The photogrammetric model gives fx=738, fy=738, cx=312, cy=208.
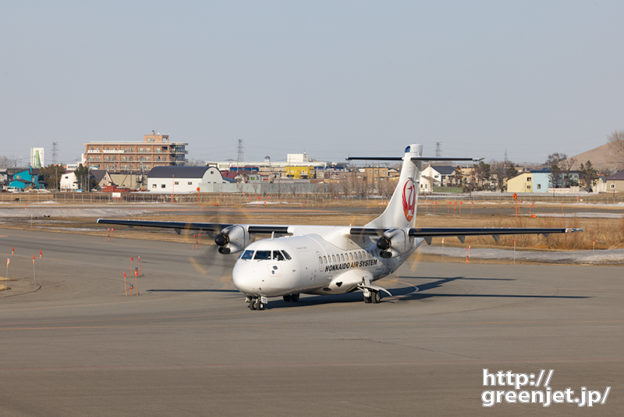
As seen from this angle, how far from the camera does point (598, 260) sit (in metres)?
50.1

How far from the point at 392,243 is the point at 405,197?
559cm

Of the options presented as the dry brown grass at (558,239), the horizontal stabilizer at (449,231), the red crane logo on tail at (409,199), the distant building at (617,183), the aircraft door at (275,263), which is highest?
the distant building at (617,183)

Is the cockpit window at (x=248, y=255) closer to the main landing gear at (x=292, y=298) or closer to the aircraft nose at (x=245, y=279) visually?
the aircraft nose at (x=245, y=279)

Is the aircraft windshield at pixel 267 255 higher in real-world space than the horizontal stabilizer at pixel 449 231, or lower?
lower

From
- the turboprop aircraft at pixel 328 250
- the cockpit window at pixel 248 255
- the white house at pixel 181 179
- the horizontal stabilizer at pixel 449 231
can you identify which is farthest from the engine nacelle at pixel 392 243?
the white house at pixel 181 179

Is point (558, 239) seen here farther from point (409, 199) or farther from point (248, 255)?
point (248, 255)

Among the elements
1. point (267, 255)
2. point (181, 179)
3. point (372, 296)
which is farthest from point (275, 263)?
point (181, 179)

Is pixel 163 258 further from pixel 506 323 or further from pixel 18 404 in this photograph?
pixel 18 404

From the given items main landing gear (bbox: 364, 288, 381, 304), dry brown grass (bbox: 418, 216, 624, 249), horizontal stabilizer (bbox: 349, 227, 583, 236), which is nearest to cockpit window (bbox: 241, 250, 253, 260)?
horizontal stabilizer (bbox: 349, 227, 583, 236)

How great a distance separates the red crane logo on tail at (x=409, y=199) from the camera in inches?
1403

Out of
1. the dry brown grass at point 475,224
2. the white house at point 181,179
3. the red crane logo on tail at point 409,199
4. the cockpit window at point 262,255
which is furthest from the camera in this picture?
the white house at point 181,179

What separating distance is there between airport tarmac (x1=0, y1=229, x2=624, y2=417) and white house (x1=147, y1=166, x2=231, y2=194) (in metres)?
152

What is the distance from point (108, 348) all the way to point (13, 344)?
290 cm

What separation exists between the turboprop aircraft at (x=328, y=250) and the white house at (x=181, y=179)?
516ft
